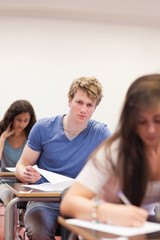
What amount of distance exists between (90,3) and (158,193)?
415 centimetres

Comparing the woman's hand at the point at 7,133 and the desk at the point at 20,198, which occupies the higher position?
the woman's hand at the point at 7,133

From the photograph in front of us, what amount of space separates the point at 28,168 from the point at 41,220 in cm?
29

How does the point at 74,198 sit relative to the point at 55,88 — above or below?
below

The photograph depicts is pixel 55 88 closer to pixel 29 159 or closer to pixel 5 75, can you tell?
pixel 5 75

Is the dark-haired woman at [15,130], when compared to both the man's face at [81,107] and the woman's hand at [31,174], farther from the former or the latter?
the woman's hand at [31,174]

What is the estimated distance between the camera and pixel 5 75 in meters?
5.47

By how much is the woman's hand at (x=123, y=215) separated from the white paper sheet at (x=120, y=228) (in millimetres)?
15

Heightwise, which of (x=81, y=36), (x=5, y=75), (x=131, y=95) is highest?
(x=81, y=36)

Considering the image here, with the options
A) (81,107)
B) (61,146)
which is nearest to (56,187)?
(61,146)

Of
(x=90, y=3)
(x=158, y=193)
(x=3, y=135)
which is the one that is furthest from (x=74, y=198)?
(x=90, y=3)

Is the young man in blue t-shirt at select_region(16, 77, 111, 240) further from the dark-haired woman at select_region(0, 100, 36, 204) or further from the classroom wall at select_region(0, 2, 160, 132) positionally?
the classroom wall at select_region(0, 2, 160, 132)

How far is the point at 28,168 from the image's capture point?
2205 mm

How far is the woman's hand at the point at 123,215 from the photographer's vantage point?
104cm

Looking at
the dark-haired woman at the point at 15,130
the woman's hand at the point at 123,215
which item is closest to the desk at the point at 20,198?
the woman's hand at the point at 123,215
